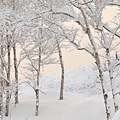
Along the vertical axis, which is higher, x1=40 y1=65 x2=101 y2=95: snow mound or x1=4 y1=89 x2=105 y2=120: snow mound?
x1=40 y1=65 x2=101 y2=95: snow mound

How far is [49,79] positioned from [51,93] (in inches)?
247

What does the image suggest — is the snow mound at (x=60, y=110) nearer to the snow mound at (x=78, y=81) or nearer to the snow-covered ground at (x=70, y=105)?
the snow-covered ground at (x=70, y=105)

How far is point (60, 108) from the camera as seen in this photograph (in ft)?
60.4

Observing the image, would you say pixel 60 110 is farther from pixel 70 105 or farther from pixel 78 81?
pixel 78 81

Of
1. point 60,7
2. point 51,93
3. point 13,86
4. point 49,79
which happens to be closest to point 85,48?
point 60,7

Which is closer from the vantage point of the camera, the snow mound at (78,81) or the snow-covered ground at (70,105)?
the snow-covered ground at (70,105)

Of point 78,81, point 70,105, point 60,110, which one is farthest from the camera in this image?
point 78,81

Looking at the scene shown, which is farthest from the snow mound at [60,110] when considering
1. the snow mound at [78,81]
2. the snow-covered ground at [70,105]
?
the snow mound at [78,81]

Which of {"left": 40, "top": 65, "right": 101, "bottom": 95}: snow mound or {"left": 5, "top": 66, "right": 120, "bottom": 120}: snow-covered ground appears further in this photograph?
{"left": 40, "top": 65, "right": 101, "bottom": 95}: snow mound

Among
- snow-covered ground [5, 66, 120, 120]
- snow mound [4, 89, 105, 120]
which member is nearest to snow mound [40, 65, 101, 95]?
snow-covered ground [5, 66, 120, 120]

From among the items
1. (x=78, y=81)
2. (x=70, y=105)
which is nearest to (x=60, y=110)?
(x=70, y=105)

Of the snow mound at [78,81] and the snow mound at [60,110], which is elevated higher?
the snow mound at [78,81]

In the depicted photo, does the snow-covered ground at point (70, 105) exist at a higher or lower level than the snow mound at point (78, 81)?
lower

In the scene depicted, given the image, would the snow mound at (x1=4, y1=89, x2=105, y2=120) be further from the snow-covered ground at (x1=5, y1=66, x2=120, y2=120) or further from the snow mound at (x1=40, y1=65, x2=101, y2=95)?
the snow mound at (x1=40, y1=65, x2=101, y2=95)
